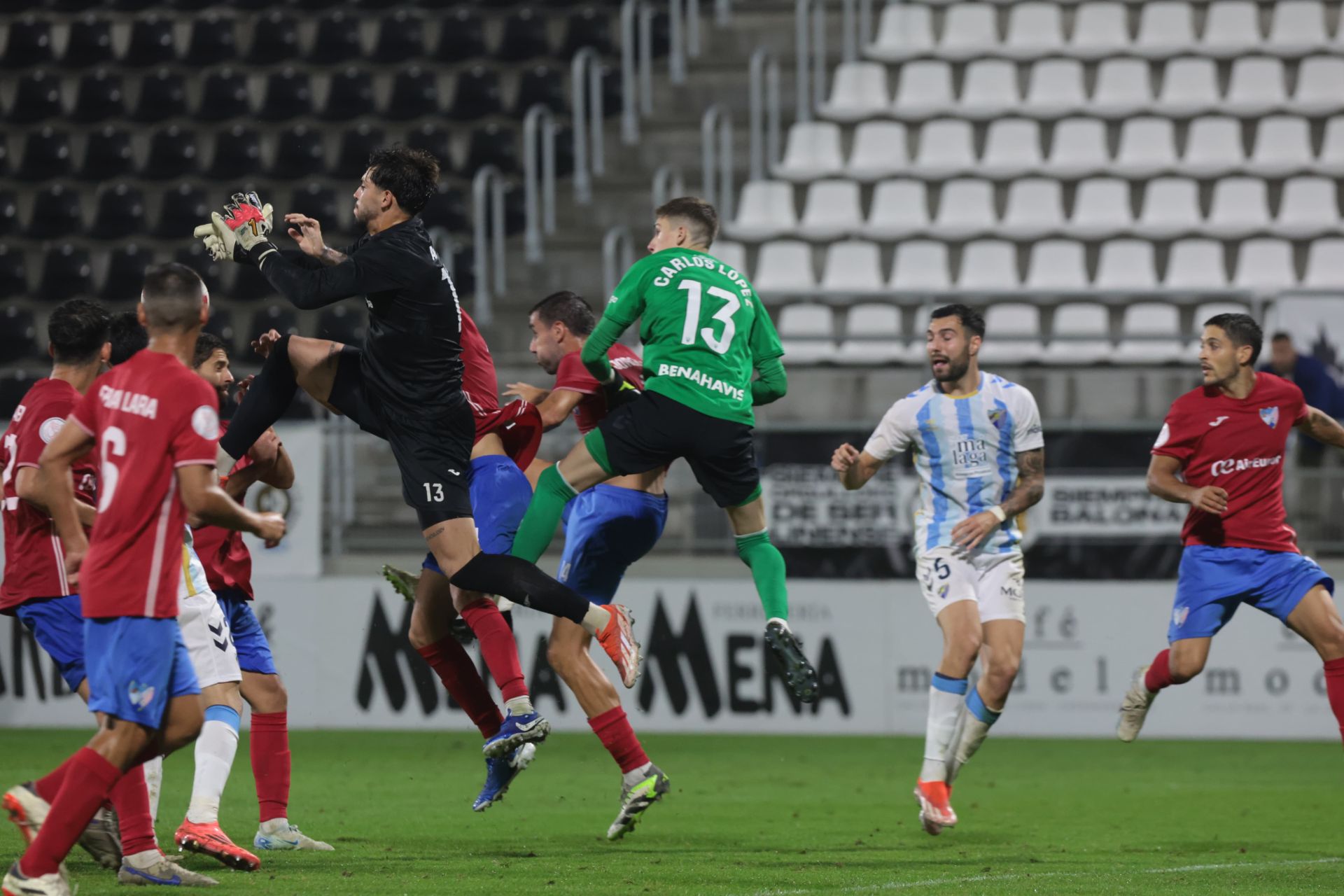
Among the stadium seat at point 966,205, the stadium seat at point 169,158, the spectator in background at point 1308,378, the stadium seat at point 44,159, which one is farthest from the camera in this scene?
the stadium seat at point 44,159

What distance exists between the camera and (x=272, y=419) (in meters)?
7.34

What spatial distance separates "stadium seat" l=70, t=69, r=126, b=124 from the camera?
20172 mm

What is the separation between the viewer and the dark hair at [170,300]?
5574mm

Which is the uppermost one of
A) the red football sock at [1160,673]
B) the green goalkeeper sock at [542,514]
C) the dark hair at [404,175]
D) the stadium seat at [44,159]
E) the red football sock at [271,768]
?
the stadium seat at [44,159]

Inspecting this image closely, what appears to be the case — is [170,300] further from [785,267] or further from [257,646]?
[785,267]

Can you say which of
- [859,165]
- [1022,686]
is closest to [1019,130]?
[859,165]

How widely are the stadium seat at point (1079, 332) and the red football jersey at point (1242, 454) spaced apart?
571 cm

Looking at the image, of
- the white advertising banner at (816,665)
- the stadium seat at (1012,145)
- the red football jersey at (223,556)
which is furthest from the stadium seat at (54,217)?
the red football jersey at (223,556)

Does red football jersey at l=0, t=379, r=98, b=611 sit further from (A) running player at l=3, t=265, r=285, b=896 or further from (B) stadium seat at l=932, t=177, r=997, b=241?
(B) stadium seat at l=932, t=177, r=997, b=241

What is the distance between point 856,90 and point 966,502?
Answer: 1096cm

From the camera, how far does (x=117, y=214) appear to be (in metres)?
18.8

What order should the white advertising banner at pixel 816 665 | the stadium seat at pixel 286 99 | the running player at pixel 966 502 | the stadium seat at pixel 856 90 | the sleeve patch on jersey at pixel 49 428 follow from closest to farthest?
1. the sleeve patch on jersey at pixel 49 428
2. the running player at pixel 966 502
3. the white advertising banner at pixel 816 665
4. the stadium seat at pixel 856 90
5. the stadium seat at pixel 286 99

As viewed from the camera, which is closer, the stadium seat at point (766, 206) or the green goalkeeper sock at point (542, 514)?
the green goalkeeper sock at point (542, 514)

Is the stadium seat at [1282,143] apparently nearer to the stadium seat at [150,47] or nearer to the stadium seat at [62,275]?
the stadium seat at [62,275]
